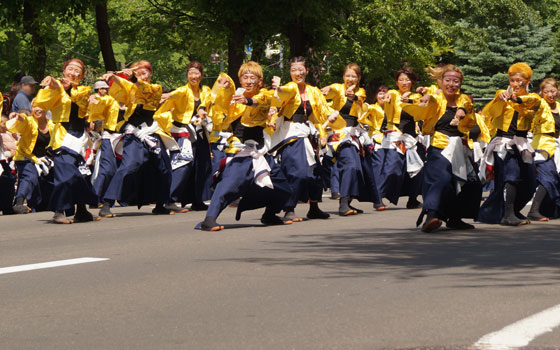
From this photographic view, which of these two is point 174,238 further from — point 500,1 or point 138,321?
point 500,1

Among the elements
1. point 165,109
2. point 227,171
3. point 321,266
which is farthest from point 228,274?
point 165,109

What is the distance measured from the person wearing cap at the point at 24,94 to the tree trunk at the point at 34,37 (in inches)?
293

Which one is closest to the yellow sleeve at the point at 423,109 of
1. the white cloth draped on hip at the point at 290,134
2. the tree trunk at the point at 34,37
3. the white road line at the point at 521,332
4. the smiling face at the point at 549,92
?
the white cloth draped on hip at the point at 290,134

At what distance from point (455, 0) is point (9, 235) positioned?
100ft

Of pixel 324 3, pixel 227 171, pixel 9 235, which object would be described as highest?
pixel 324 3

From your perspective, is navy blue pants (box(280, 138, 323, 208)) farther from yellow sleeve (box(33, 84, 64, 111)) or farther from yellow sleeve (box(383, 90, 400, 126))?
yellow sleeve (box(383, 90, 400, 126))

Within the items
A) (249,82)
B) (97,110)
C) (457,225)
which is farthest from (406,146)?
(249,82)

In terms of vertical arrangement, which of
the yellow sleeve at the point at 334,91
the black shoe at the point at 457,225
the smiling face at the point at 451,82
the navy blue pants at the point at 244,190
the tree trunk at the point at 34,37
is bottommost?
the black shoe at the point at 457,225

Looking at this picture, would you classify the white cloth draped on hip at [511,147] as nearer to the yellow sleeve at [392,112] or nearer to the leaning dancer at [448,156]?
the leaning dancer at [448,156]

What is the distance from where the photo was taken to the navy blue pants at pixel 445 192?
465 inches

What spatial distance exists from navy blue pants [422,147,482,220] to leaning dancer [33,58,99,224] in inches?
165

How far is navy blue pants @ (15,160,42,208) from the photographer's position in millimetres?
17047

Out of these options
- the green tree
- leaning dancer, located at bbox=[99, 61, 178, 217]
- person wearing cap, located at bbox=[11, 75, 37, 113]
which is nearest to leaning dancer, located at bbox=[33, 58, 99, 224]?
leaning dancer, located at bbox=[99, 61, 178, 217]

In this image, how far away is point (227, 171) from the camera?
12484 millimetres
